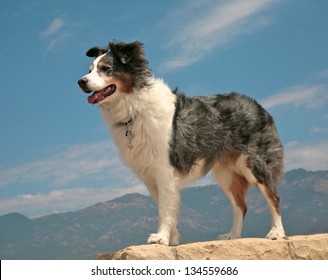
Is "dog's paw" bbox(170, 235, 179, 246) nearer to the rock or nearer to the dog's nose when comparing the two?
the rock

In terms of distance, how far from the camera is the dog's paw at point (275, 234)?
891 centimetres

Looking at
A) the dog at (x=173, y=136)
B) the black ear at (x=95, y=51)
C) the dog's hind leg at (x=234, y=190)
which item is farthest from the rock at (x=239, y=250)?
the black ear at (x=95, y=51)

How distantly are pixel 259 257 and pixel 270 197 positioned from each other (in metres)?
1.04

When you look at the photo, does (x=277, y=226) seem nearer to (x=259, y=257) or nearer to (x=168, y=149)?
(x=259, y=257)

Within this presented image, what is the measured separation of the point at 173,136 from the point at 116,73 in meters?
1.21

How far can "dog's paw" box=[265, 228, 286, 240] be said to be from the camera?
891 cm

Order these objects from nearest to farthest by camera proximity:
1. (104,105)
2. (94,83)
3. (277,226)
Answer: (94,83)
(104,105)
(277,226)

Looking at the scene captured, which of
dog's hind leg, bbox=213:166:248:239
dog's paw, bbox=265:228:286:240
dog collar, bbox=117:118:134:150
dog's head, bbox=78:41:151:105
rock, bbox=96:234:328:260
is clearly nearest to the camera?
rock, bbox=96:234:328:260

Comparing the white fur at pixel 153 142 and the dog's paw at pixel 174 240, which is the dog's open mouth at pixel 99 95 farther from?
the dog's paw at pixel 174 240

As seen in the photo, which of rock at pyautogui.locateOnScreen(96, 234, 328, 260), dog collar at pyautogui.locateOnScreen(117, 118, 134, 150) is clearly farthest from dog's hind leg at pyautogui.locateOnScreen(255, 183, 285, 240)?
dog collar at pyautogui.locateOnScreen(117, 118, 134, 150)

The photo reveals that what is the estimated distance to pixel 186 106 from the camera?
8.73m

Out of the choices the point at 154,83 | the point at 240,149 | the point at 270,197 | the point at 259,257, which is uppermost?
the point at 154,83

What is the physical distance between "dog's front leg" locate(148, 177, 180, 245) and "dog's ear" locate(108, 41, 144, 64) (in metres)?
1.84

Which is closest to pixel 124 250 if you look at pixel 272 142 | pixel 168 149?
pixel 168 149
